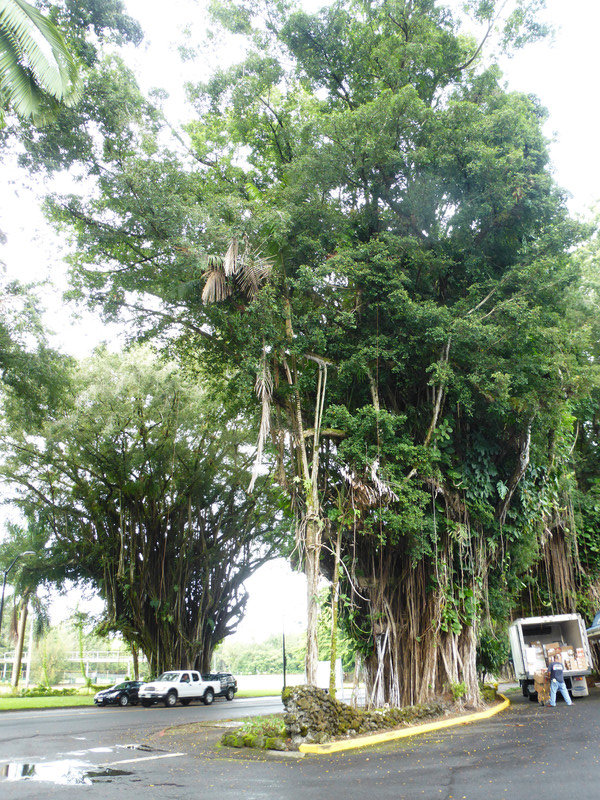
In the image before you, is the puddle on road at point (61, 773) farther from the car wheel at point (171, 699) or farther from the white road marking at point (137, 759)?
the car wheel at point (171, 699)

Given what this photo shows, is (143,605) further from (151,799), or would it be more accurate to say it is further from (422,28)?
(422,28)

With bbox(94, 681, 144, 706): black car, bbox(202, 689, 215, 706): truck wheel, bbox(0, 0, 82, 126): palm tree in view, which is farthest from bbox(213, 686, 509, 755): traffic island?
bbox(94, 681, 144, 706): black car

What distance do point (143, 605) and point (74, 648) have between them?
146ft

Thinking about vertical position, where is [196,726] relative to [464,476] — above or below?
below

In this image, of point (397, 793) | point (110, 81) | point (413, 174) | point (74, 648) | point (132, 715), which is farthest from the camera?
point (74, 648)

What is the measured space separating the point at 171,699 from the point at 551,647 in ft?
41.5

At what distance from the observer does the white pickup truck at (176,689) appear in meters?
20.0

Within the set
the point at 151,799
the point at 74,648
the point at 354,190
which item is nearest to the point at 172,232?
the point at 354,190

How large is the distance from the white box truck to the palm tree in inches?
618

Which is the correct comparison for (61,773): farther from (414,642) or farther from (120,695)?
(120,695)

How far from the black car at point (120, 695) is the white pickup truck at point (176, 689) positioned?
66cm

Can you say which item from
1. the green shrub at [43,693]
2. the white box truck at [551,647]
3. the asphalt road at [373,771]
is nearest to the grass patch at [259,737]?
the asphalt road at [373,771]

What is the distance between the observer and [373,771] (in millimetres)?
6363

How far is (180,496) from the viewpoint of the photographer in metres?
22.3
